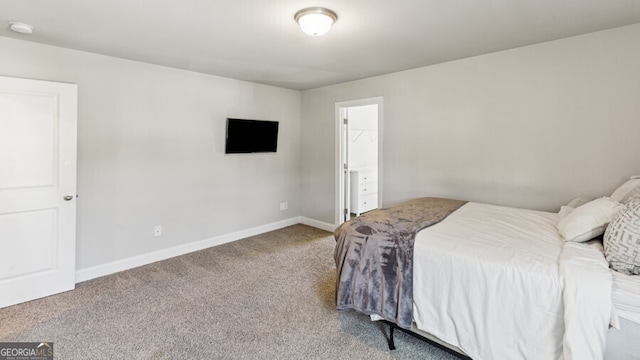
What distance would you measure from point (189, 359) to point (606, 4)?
3.72 meters

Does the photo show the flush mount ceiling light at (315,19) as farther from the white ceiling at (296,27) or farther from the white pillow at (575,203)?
the white pillow at (575,203)

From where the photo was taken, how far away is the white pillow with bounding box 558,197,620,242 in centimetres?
174

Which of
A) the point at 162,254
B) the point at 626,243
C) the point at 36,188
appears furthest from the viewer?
the point at 162,254

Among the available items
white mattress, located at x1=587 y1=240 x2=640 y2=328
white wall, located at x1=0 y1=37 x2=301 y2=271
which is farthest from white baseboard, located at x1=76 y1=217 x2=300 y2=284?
white mattress, located at x1=587 y1=240 x2=640 y2=328

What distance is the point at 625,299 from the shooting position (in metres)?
1.31

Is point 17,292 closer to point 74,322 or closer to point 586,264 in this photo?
point 74,322

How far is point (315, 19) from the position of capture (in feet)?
6.89

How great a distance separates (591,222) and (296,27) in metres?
2.46

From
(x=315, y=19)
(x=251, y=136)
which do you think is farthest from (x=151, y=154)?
(x=315, y=19)

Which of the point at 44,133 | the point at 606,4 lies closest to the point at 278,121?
the point at 44,133

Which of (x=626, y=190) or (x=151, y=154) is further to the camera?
(x=151, y=154)

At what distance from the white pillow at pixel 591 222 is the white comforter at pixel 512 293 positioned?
0.08 metres

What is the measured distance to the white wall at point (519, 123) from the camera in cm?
246

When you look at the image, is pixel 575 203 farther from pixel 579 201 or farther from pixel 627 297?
pixel 627 297
